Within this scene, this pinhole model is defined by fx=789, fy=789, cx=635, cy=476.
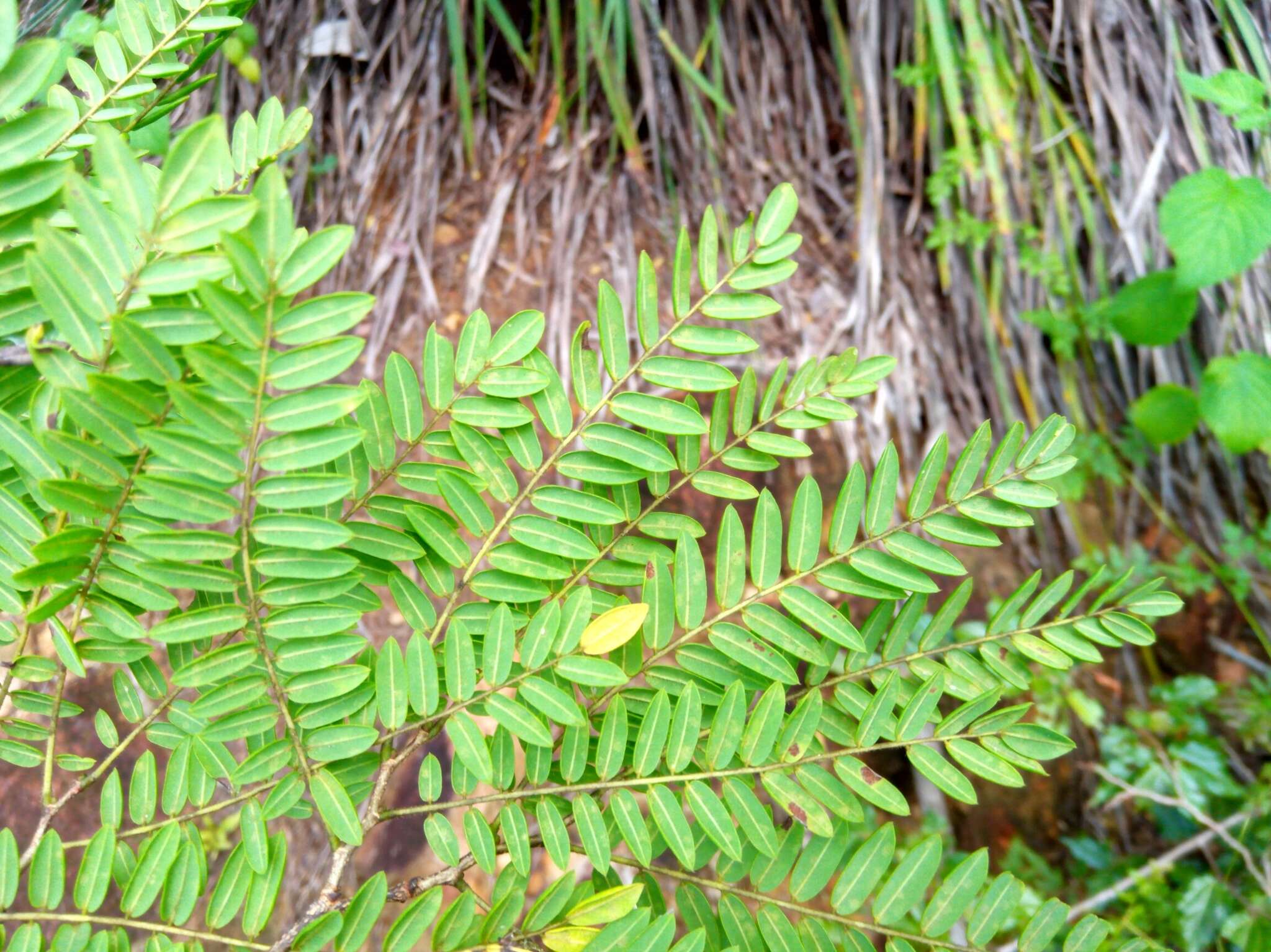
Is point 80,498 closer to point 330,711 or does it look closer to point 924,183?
point 330,711

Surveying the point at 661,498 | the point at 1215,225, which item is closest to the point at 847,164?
the point at 1215,225

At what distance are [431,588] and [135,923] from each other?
221mm

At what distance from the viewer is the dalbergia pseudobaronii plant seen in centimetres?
35

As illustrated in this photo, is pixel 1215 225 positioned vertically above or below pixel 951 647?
above

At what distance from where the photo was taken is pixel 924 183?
5.53ft

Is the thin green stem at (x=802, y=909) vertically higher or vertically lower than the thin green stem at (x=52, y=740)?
lower

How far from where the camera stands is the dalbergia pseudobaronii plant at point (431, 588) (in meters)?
0.35

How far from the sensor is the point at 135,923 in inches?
15.9

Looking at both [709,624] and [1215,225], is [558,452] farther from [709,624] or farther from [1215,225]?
[1215,225]

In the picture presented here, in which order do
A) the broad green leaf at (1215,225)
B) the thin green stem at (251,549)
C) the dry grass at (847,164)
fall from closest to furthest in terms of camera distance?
the thin green stem at (251,549), the broad green leaf at (1215,225), the dry grass at (847,164)

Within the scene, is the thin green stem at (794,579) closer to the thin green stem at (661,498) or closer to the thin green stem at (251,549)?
the thin green stem at (661,498)

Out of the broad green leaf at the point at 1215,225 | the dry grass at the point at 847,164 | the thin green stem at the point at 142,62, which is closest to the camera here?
the thin green stem at the point at 142,62

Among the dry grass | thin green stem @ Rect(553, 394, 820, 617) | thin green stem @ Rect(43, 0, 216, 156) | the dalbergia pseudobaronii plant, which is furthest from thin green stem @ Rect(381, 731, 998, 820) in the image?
the dry grass

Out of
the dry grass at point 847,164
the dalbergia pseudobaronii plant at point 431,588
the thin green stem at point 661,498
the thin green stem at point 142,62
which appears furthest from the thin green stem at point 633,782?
the dry grass at point 847,164
